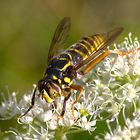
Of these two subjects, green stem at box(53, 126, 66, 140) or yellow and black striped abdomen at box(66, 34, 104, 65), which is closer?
green stem at box(53, 126, 66, 140)

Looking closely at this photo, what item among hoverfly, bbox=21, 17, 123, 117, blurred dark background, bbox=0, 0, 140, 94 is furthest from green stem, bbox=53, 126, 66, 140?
blurred dark background, bbox=0, 0, 140, 94

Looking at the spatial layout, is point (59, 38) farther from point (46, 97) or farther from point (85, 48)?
point (46, 97)

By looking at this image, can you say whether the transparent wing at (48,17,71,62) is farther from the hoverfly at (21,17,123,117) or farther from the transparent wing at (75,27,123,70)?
the transparent wing at (75,27,123,70)

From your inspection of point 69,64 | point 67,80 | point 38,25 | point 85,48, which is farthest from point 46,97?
point 38,25

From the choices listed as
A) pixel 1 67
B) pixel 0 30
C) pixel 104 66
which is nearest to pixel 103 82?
pixel 104 66

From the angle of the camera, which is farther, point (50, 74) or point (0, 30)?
point (0, 30)

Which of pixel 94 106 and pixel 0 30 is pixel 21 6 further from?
pixel 94 106
